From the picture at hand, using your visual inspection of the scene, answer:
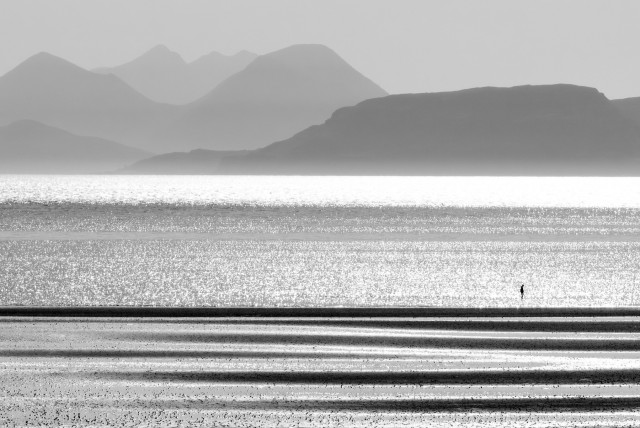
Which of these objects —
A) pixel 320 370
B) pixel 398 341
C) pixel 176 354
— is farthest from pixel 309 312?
pixel 320 370

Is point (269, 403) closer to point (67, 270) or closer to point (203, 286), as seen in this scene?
point (203, 286)

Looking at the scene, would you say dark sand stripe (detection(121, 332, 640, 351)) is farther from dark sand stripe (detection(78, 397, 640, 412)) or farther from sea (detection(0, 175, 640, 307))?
sea (detection(0, 175, 640, 307))

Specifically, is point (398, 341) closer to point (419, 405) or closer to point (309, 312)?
point (309, 312)

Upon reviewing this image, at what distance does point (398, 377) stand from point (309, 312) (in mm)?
9198

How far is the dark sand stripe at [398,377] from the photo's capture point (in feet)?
56.6

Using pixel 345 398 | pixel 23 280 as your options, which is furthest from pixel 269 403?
pixel 23 280

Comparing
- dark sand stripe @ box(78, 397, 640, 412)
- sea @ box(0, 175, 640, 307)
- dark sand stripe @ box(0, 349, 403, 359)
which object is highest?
dark sand stripe @ box(0, 349, 403, 359)

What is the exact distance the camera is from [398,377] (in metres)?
17.6

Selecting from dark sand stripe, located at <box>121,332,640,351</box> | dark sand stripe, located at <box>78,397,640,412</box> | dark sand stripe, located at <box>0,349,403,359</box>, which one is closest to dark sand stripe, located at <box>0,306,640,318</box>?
dark sand stripe, located at <box>121,332,640,351</box>

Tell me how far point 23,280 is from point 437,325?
25269 millimetres

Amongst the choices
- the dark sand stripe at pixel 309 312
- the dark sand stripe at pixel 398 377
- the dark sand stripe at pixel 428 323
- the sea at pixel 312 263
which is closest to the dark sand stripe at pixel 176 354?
the dark sand stripe at pixel 398 377

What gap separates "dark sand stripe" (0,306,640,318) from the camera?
84.8 ft

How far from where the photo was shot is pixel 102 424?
47.5 ft

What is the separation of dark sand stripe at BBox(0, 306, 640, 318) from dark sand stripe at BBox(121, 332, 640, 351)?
3686mm
